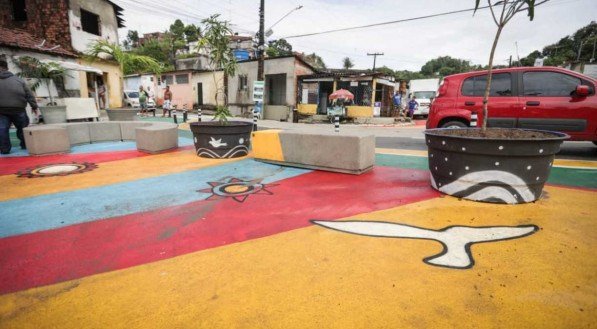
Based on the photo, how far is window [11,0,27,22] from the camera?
16.8 m

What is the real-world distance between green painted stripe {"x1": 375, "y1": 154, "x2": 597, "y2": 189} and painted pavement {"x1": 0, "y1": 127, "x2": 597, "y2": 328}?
0.15 meters

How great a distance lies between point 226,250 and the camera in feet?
8.23

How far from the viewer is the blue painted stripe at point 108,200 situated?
10.4 ft

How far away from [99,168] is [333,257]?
5257 mm

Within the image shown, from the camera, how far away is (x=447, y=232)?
9.12ft

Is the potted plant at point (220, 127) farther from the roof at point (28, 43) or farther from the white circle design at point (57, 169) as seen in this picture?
the roof at point (28, 43)

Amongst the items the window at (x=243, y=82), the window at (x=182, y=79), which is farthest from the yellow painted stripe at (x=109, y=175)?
the window at (x=182, y=79)

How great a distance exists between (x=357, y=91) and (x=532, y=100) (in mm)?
18262

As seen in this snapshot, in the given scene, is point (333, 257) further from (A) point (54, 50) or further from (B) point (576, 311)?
(A) point (54, 50)

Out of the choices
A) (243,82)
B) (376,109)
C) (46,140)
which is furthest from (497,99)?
(243,82)

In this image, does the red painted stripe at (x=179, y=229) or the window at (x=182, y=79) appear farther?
the window at (x=182, y=79)

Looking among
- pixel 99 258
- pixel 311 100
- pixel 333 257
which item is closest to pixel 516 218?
pixel 333 257

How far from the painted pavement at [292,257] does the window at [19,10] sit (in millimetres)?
19382

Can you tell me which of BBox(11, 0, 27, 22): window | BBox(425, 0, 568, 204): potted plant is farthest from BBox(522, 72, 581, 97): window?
BBox(11, 0, 27, 22): window
